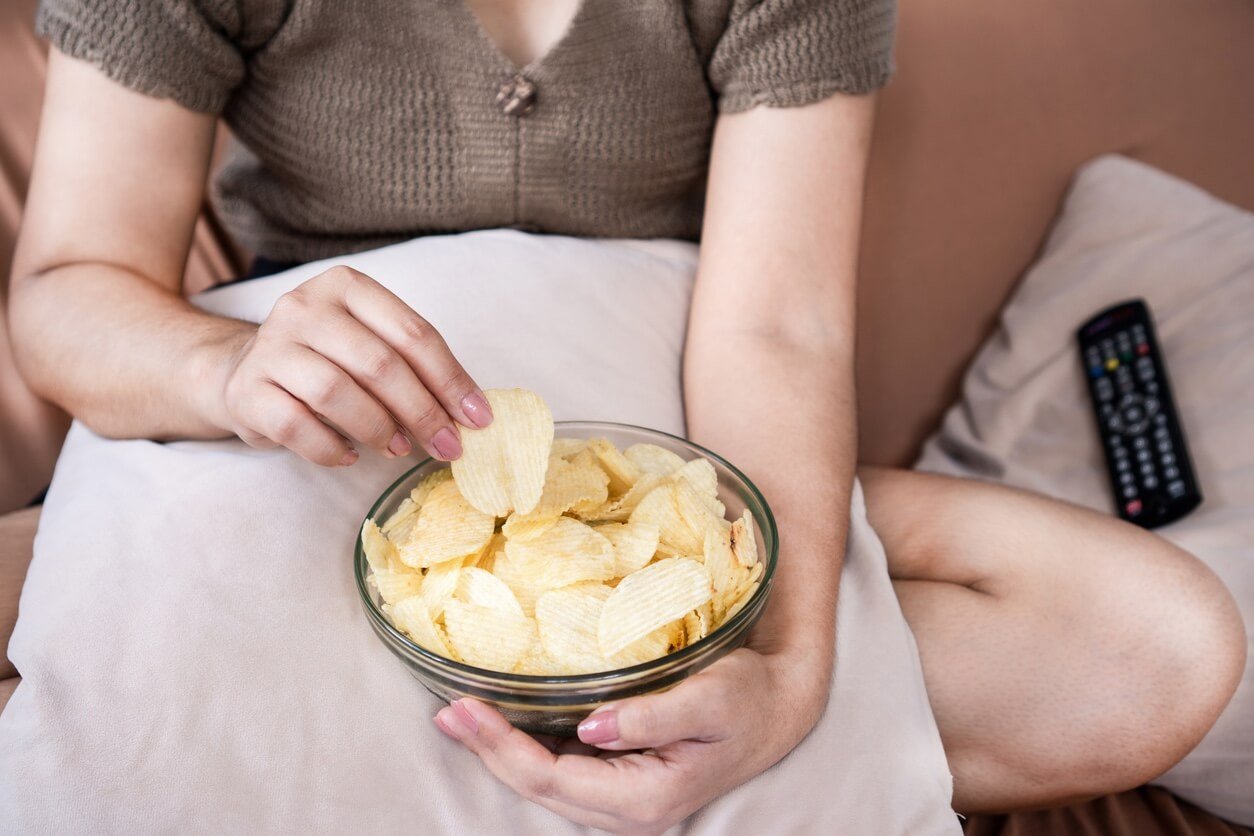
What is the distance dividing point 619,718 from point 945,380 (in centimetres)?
95

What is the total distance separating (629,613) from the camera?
51cm

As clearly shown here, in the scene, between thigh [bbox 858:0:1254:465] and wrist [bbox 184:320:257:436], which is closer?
wrist [bbox 184:320:257:436]

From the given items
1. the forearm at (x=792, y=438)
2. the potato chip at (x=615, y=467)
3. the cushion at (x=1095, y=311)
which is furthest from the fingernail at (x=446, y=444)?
the cushion at (x=1095, y=311)

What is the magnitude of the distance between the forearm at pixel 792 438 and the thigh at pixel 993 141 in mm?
405

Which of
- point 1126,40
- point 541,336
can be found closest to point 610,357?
point 541,336

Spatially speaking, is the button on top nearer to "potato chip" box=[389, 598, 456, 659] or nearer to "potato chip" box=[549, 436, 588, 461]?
"potato chip" box=[549, 436, 588, 461]

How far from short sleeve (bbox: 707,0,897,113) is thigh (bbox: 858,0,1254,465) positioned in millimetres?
318

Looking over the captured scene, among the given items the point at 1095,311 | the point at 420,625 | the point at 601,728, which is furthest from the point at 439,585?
the point at 1095,311

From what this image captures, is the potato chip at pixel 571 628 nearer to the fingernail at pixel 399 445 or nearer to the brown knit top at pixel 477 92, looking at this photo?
the fingernail at pixel 399 445

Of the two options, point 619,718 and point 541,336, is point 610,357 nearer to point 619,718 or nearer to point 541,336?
point 541,336

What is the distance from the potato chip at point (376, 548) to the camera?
57cm

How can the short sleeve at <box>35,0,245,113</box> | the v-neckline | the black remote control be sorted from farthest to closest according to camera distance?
the black remote control
the v-neckline
the short sleeve at <box>35,0,245,113</box>

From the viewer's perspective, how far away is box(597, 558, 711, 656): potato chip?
0.50 metres

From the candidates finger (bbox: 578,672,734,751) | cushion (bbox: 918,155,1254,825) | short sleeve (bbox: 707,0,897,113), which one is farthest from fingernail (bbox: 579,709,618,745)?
cushion (bbox: 918,155,1254,825)
